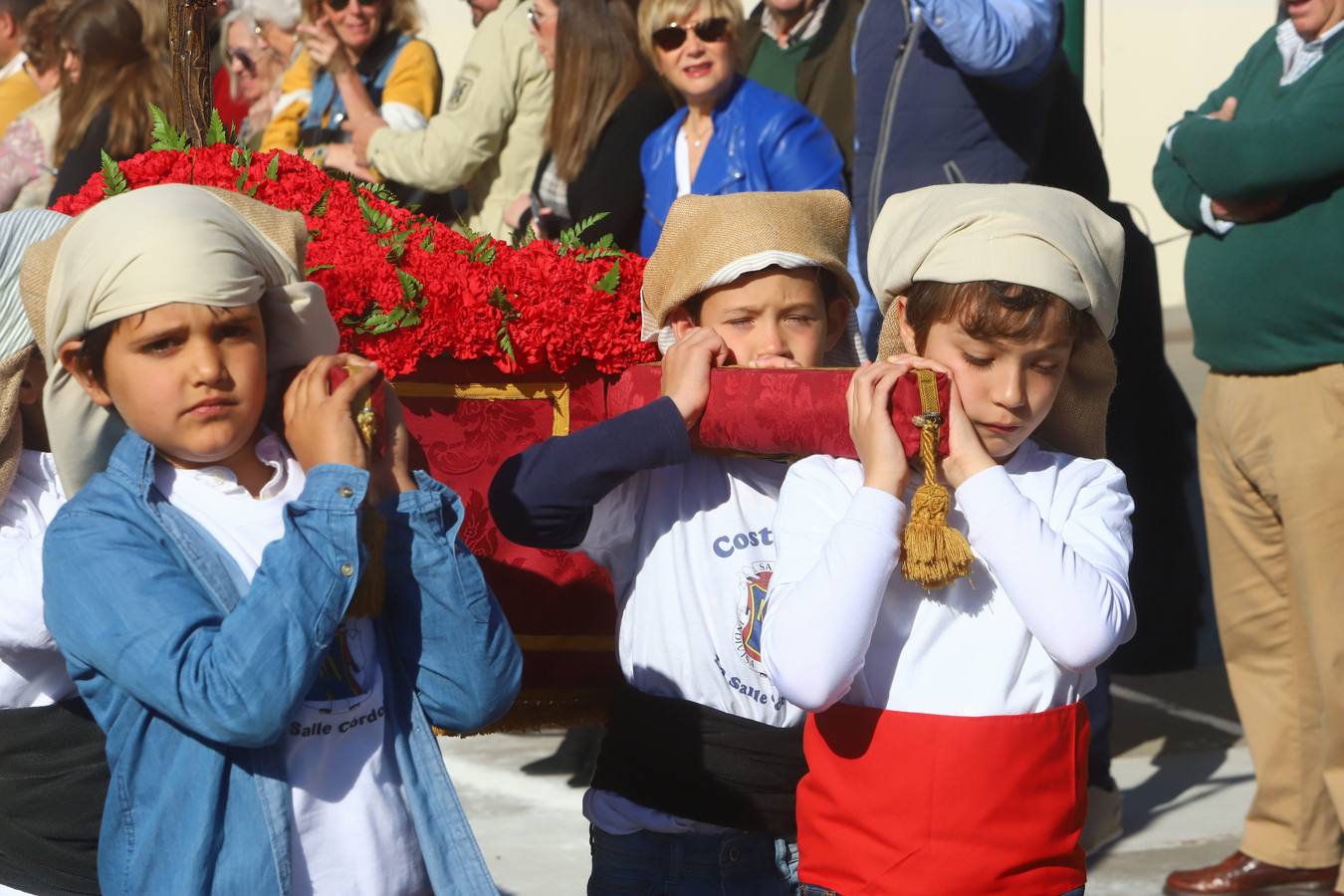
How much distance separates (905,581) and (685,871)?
72 centimetres

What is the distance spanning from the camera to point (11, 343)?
108 inches

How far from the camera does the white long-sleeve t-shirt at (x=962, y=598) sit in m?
2.34

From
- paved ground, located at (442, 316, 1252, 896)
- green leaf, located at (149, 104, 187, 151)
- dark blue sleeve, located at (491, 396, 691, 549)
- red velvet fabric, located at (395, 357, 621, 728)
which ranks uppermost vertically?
green leaf, located at (149, 104, 187, 151)

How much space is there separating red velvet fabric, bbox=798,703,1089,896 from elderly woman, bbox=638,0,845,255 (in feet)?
8.96

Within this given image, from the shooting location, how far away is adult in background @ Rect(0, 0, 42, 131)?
7.73 metres

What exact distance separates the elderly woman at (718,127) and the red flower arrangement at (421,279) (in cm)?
173

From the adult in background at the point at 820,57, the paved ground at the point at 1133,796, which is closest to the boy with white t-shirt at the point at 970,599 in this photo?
the paved ground at the point at 1133,796

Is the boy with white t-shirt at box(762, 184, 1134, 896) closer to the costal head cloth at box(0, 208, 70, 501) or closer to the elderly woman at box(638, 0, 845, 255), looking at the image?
the costal head cloth at box(0, 208, 70, 501)

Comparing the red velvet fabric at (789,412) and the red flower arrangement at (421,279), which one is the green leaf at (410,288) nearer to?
→ the red flower arrangement at (421,279)

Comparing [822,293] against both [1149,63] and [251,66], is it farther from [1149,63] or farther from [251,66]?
[1149,63]

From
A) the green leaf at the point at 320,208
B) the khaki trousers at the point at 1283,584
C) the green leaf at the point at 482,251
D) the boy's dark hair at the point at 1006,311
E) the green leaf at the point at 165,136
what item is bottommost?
the khaki trousers at the point at 1283,584

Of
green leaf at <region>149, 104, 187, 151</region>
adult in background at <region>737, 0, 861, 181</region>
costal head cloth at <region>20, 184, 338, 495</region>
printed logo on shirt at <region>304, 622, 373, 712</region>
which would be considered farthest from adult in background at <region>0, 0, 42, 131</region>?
printed logo on shirt at <region>304, 622, 373, 712</region>

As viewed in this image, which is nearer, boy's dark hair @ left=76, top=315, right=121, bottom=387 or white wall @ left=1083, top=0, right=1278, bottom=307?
boy's dark hair @ left=76, top=315, right=121, bottom=387

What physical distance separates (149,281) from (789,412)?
92 centimetres
